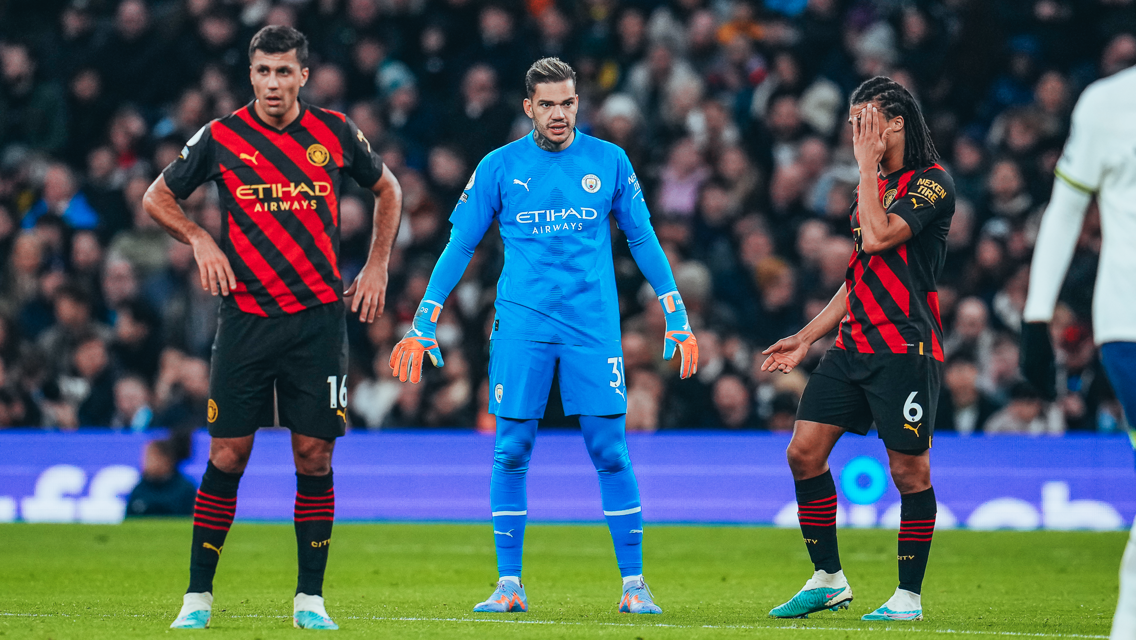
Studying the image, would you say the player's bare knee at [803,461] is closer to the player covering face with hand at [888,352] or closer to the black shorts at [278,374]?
the player covering face with hand at [888,352]

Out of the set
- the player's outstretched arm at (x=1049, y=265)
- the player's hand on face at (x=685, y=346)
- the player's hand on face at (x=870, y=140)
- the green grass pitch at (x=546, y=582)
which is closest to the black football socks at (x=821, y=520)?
the green grass pitch at (x=546, y=582)

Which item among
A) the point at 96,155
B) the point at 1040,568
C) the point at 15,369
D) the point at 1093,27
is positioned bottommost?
the point at 1040,568

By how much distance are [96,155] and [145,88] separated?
3.91ft

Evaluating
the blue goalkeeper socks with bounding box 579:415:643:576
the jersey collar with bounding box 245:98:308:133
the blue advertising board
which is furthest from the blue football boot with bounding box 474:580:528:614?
the blue advertising board

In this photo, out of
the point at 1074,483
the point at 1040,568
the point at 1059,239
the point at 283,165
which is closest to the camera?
the point at 1059,239

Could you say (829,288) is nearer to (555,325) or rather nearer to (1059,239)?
(555,325)

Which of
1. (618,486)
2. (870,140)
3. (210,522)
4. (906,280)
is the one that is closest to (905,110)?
(870,140)

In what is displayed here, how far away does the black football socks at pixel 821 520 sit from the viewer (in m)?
6.51

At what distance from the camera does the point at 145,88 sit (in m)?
16.4

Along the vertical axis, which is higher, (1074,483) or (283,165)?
(283,165)

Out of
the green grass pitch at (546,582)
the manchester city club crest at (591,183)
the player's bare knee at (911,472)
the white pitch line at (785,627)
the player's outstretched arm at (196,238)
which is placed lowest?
the green grass pitch at (546,582)

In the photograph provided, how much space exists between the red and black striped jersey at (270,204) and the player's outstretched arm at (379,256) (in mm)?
164

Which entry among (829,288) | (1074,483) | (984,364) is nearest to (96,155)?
(829,288)

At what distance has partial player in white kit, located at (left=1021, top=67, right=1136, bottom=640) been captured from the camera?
424 cm
